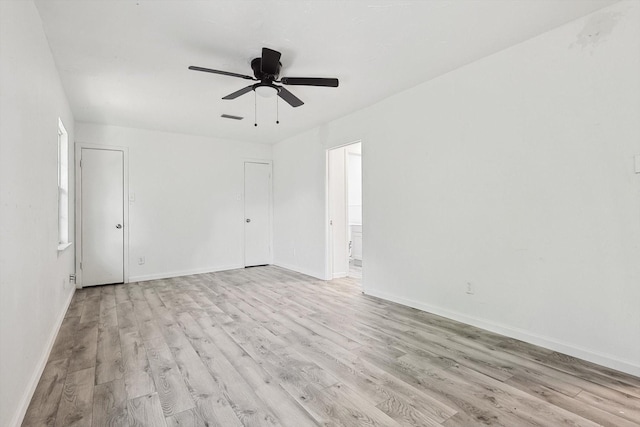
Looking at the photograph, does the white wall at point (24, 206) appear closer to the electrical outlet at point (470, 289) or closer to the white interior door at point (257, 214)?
the electrical outlet at point (470, 289)

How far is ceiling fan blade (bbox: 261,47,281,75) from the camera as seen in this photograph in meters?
2.53

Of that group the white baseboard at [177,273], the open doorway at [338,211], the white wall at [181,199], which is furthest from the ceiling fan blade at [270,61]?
the white baseboard at [177,273]

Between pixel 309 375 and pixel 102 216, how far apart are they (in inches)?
177

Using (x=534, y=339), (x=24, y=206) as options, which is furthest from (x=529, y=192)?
(x=24, y=206)

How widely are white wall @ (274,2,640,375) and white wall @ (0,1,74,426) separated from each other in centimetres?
335

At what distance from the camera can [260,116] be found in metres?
4.71

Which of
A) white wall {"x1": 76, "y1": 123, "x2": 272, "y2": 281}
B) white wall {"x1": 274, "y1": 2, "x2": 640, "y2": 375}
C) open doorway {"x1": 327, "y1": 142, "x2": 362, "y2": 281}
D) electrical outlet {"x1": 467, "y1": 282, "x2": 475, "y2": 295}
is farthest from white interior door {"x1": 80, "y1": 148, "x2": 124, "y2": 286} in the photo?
electrical outlet {"x1": 467, "y1": 282, "x2": 475, "y2": 295}

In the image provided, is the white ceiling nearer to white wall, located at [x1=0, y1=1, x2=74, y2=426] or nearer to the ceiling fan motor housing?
the ceiling fan motor housing

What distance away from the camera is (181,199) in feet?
18.6

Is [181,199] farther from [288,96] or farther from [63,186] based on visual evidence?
[288,96]

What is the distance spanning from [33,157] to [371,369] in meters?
2.76

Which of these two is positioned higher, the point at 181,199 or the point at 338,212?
the point at 181,199

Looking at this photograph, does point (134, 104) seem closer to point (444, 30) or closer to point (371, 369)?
point (444, 30)

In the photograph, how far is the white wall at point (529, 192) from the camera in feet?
7.40
